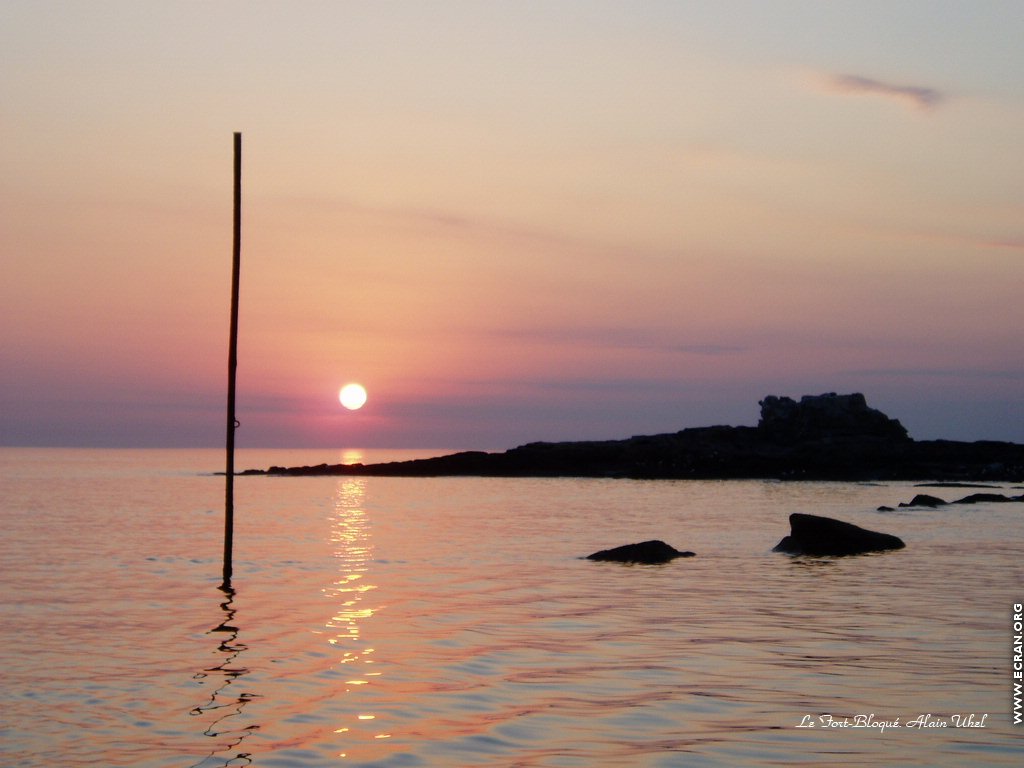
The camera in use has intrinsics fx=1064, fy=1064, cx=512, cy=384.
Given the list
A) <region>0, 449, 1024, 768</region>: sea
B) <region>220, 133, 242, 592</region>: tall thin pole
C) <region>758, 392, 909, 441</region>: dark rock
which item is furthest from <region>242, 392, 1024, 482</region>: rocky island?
<region>220, 133, 242, 592</region>: tall thin pole

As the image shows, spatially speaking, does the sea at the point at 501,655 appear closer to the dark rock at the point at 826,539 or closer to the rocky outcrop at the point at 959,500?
the dark rock at the point at 826,539

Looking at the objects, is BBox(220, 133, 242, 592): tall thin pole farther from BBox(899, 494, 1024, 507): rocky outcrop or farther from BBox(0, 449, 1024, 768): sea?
BBox(899, 494, 1024, 507): rocky outcrop

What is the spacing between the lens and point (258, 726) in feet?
41.5

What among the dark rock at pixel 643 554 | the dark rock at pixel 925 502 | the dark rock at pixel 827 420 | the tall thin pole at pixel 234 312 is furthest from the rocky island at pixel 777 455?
the tall thin pole at pixel 234 312

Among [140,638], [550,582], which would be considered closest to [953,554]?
[550,582]

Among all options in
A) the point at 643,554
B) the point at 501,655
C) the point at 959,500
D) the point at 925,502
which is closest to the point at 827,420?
the point at 959,500

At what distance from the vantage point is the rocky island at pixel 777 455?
375ft

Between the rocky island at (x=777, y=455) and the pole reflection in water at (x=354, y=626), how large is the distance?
251 feet

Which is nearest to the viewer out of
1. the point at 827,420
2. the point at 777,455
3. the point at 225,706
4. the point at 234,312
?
the point at 225,706

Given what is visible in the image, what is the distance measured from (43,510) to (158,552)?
28239mm

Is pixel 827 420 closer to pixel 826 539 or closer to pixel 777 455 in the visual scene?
pixel 777 455

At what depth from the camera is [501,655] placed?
17344 mm

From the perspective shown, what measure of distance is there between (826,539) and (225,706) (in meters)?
25.6

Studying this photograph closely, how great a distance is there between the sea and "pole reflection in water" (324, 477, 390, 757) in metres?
0.09
